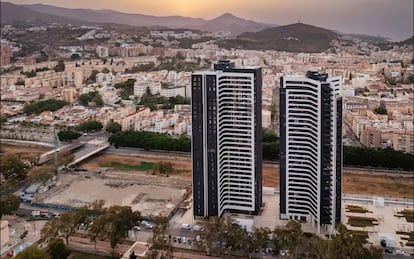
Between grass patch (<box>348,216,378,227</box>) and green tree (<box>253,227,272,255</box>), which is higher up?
green tree (<box>253,227,272,255</box>)

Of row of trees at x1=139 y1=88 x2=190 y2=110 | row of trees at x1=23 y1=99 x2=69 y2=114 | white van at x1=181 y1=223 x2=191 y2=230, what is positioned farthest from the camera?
row of trees at x1=139 y1=88 x2=190 y2=110

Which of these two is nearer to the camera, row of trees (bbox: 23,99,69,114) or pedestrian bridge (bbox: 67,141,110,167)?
pedestrian bridge (bbox: 67,141,110,167)

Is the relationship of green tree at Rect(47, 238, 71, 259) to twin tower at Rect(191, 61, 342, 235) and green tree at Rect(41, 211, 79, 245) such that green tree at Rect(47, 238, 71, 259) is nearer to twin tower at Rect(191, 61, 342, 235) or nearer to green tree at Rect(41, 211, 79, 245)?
green tree at Rect(41, 211, 79, 245)

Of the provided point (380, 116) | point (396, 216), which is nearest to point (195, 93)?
point (396, 216)

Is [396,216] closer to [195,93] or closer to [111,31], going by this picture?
[195,93]

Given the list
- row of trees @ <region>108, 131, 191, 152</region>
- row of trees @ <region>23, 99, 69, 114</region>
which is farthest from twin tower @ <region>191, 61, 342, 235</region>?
row of trees @ <region>23, 99, 69, 114</region>

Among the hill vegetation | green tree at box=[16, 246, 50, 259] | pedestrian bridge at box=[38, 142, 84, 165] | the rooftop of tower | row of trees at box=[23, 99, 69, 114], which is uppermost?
the hill vegetation

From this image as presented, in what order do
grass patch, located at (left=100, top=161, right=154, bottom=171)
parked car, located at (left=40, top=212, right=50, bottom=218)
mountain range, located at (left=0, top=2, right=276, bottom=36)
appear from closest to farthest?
parked car, located at (left=40, top=212, right=50, bottom=218), grass patch, located at (left=100, top=161, right=154, bottom=171), mountain range, located at (left=0, top=2, right=276, bottom=36)

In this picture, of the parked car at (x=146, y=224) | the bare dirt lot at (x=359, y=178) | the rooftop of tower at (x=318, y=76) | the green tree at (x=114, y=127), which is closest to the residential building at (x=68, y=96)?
the green tree at (x=114, y=127)
